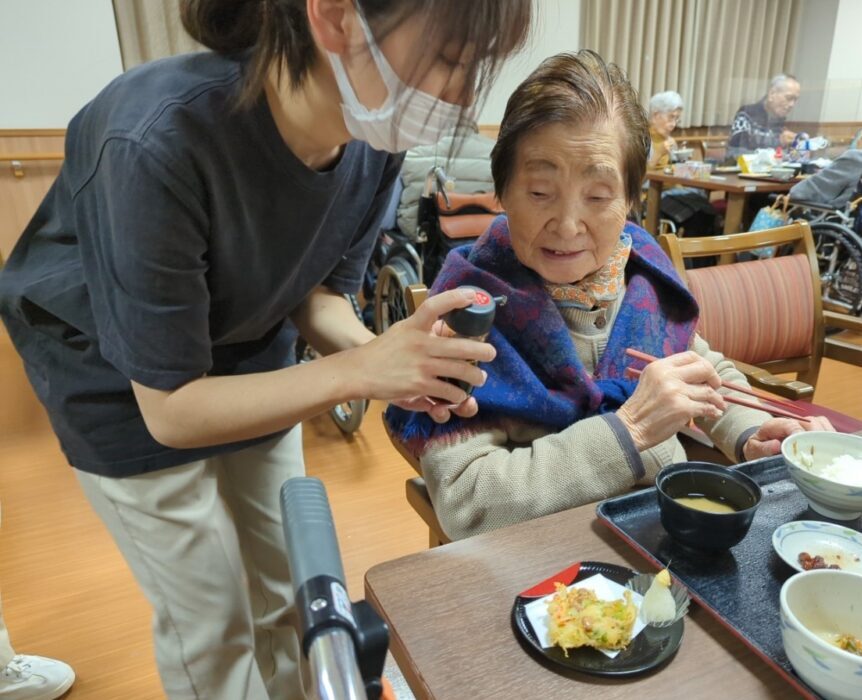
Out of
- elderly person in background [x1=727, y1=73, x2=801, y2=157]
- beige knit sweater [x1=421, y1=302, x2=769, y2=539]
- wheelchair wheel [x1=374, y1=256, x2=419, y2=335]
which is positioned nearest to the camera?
beige knit sweater [x1=421, y1=302, x2=769, y2=539]

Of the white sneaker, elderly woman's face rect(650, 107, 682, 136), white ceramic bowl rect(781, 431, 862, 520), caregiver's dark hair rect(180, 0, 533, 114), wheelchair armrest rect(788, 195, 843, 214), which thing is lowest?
the white sneaker

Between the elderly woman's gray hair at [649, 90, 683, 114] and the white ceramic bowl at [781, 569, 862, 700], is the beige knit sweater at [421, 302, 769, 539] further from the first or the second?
the elderly woman's gray hair at [649, 90, 683, 114]

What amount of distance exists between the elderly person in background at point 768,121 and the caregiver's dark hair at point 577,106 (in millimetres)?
5540

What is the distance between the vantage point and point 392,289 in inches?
126

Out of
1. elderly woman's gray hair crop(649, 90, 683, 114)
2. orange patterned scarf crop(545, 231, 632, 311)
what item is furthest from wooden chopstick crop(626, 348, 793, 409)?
elderly woman's gray hair crop(649, 90, 683, 114)

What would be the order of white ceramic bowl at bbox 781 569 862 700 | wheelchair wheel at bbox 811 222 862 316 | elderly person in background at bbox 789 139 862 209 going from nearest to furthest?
white ceramic bowl at bbox 781 569 862 700, wheelchair wheel at bbox 811 222 862 316, elderly person in background at bbox 789 139 862 209

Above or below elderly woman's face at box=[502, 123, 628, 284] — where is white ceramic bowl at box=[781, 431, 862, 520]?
→ below

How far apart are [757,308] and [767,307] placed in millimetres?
39

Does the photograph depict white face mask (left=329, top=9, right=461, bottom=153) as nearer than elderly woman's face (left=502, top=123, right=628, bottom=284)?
Yes

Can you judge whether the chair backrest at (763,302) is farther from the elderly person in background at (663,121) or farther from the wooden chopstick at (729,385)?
the elderly person in background at (663,121)

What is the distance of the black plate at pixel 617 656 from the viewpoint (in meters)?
0.62

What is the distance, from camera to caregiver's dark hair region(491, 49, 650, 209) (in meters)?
1.05

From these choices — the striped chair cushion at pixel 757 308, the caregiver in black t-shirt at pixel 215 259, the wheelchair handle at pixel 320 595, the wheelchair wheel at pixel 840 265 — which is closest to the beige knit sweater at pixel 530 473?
the caregiver in black t-shirt at pixel 215 259

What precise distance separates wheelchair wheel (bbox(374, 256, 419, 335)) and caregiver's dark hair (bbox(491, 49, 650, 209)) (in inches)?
74.3
